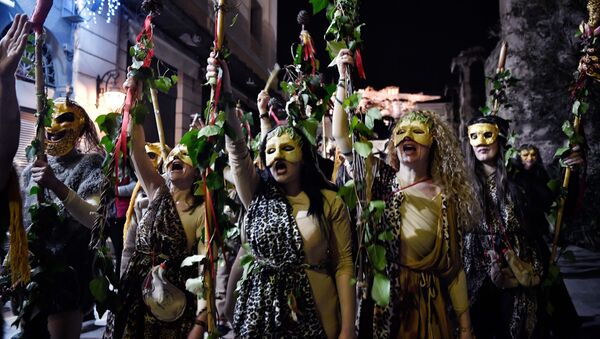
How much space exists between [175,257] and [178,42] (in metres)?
9.51

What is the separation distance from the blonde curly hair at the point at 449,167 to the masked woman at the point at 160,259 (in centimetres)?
146

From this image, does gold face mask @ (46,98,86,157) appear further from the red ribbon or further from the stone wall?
the stone wall

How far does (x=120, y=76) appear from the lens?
9.30 metres

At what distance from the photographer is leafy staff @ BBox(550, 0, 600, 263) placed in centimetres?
352

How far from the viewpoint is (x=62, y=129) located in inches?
Answer: 134

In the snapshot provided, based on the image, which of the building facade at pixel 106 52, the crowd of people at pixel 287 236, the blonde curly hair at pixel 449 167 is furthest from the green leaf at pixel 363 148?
the building facade at pixel 106 52

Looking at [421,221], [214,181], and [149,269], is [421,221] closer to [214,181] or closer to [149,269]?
[214,181]

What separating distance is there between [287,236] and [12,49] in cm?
152

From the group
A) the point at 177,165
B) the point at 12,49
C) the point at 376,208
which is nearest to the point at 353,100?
the point at 376,208

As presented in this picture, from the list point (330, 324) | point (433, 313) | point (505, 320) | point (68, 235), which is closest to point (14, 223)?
point (68, 235)

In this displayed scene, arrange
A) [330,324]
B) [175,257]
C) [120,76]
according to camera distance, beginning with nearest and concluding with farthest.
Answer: [330,324] < [175,257] < [120,76]

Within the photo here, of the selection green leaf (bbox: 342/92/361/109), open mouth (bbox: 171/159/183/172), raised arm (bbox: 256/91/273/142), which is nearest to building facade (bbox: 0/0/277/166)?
raised arm (bbox: 256/91/273/142)

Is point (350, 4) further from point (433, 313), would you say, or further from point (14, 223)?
point (14, 223)

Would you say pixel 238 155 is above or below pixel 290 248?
above
